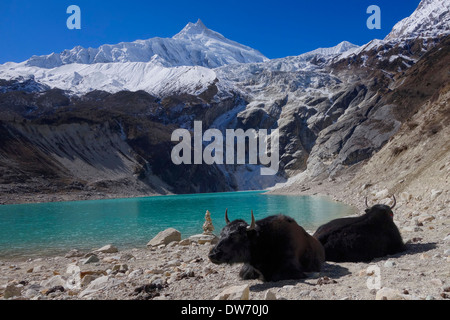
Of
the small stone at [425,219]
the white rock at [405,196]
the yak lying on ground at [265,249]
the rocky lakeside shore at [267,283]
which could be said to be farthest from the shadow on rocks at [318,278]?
the white rock at [405,196]

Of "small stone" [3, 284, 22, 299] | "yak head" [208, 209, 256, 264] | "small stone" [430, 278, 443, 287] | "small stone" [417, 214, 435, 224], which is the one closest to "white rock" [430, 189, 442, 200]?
"small stone" [417, 214, 435, 224]

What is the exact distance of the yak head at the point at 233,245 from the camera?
21.6 ft

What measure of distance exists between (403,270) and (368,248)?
2.21 m

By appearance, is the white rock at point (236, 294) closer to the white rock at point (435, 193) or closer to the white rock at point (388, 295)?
the white rock at point (388, 295)

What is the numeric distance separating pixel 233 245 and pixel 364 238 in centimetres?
409

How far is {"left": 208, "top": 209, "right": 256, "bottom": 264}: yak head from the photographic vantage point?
6.59 meters

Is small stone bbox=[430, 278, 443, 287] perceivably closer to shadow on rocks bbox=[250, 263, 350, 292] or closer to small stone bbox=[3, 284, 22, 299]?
shadow on rocks bbox=[250, 263, 350, 292]

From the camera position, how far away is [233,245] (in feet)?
21.9

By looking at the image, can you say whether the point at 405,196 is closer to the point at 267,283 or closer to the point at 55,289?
the point at 267,283

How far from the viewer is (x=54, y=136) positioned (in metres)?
113

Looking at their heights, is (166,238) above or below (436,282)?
below

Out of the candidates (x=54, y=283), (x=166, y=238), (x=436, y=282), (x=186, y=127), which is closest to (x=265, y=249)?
(x=436, y=282)

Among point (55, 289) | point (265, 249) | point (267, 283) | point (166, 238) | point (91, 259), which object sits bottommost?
point (166, 238)
